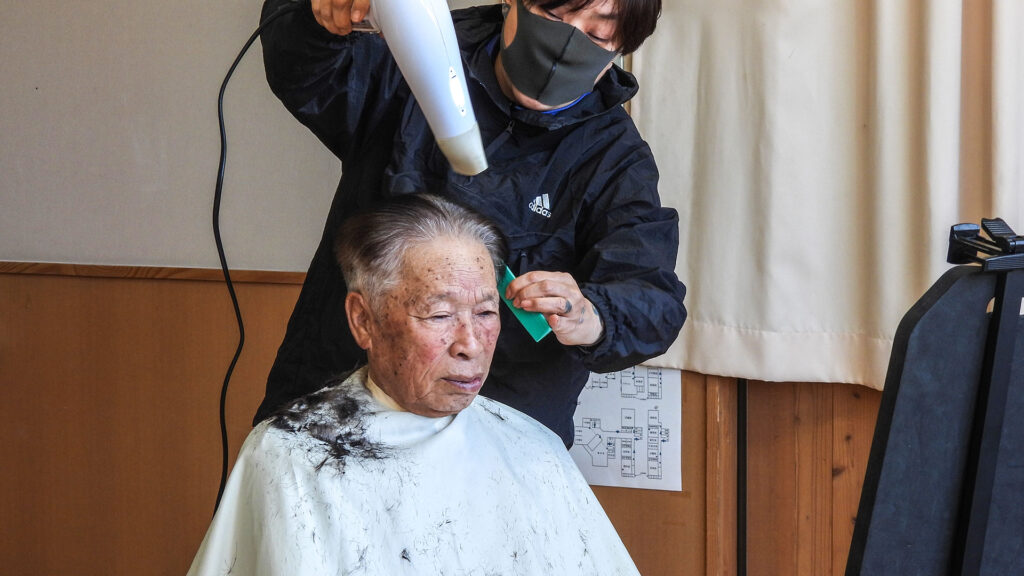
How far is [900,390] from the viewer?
3.28 ft

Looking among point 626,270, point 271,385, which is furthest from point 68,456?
point 626,270

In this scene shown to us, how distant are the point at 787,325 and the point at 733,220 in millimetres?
275

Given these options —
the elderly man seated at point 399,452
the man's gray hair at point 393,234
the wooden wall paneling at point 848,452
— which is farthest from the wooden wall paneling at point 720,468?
Result: the man's gray hair at point 393,234

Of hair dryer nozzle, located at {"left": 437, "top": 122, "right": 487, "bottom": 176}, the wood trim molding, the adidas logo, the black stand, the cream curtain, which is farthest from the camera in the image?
the wood trim molding

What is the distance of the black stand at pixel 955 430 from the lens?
996 mm

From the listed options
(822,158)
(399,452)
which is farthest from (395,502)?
(822,158)

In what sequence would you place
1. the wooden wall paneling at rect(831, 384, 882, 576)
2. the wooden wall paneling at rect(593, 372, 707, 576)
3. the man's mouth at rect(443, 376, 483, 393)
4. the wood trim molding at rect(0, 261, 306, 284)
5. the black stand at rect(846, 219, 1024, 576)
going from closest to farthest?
the black stand at rect(846, 219, 1024, 576) < the man's mouth at rect(443, 376, 483, 393) < the wooden wall paneling at rect(831, 384, 882, 576) < the wooden wall paneling at rect(593, 372, 707, 576) < the wood trim molding at rect(0, 261, 306, 284)

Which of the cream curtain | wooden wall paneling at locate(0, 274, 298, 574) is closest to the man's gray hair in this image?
the cream curtain

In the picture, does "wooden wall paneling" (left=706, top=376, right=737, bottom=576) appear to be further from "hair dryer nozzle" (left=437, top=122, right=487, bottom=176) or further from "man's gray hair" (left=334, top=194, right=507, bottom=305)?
"hair dryer nozzle" (left=437, top=122, right=487, bottom=176)

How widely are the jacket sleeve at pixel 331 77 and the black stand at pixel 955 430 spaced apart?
33.0 inches

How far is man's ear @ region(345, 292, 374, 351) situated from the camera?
1313 millimetres

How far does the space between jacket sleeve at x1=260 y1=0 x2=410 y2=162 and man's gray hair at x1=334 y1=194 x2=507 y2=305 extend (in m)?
0.21

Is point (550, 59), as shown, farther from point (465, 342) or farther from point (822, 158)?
point (822, 158)

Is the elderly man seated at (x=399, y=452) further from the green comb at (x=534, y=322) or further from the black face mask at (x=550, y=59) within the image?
the black face mask at (x=550, y=59)
